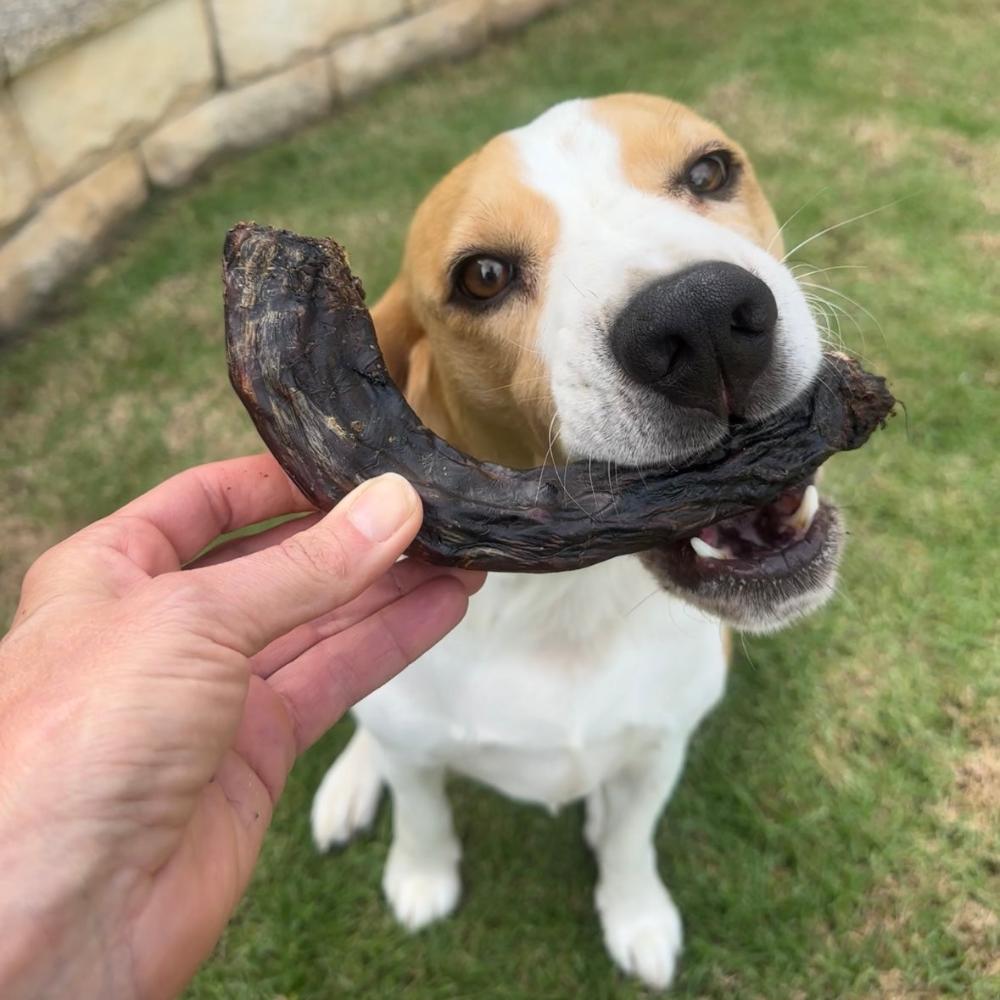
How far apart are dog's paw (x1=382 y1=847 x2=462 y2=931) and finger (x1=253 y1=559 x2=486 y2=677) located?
108 cm

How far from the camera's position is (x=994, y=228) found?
4770mm

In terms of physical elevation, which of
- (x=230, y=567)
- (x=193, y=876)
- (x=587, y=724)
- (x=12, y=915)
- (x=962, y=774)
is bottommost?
(x=962, y=774)

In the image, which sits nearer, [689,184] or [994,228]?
[689,184]

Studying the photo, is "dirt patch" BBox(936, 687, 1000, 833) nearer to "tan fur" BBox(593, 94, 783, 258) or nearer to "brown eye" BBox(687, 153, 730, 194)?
"tan fur" BBox(593, 94, 783, 258)

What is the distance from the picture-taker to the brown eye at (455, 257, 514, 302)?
79.8 inches

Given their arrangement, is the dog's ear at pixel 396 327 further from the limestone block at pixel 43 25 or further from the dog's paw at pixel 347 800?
the limestone block at pixel 43 25

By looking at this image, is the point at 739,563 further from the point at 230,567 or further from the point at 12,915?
the point at 12,915

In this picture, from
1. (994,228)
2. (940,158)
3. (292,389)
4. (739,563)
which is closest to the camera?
(292,389)

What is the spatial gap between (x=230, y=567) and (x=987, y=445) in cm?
337

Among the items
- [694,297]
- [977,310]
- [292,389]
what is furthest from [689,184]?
[977,310]

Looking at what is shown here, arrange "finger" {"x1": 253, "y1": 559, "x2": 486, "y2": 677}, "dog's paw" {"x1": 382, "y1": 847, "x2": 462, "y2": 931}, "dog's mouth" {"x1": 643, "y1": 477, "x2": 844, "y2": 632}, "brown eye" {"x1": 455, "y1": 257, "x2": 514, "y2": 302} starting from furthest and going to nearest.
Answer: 1. "dog's paw" {"x1": 382, "y1": 847, "x2": 462, "y2": 931}
2. "brown eye" {"x1": 455, "y1": 257, "x2": 514, "y2": 302}
3. "finger" {"x1": 253, "y1": 559, "x2": 486, "y2": 677}
4. "dog's mouth" {"x1": 643, "y1": 477, "x2": 844, "y2": 632}

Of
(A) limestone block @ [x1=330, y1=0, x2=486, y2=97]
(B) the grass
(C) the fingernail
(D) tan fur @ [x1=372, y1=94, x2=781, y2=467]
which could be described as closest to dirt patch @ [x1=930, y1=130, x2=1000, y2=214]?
(B) the grass

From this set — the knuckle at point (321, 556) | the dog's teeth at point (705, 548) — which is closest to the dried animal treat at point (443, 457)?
the knuckle at point (321, 556)

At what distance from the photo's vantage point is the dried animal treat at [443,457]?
1611 millimetres
